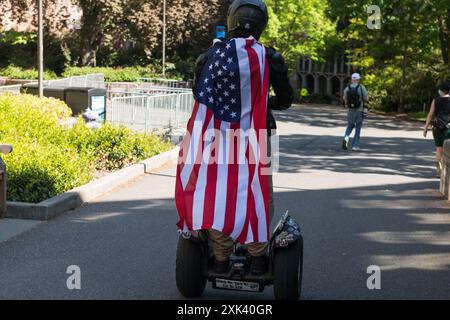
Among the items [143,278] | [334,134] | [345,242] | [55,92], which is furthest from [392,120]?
[143,278]

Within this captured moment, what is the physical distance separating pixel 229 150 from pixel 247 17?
935mm

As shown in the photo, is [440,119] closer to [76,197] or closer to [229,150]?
[76,197]

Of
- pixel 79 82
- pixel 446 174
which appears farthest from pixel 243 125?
pixel 79 82

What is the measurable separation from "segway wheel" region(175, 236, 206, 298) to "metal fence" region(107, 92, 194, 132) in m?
11.8

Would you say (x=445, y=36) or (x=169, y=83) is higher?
(x=445, y=36)

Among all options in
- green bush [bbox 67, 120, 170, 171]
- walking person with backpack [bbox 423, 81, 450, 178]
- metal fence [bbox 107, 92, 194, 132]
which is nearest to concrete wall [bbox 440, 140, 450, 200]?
walking person with backpack [bbox 423, 81, 450, 178]

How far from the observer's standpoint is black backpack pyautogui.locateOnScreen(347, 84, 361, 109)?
17.0m

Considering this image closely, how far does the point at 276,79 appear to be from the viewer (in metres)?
5.25

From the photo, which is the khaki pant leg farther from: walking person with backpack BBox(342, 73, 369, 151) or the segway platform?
walking person with backpack BBox(342, 73, 369, 151)

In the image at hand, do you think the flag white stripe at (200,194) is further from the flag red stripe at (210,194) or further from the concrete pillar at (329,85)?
the concrete pillar at (329,85)

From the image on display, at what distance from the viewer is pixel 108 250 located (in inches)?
285

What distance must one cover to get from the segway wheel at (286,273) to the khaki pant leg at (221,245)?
327 mm

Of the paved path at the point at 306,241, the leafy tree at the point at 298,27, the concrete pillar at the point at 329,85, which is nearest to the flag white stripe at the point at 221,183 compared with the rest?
the paved path at the point at 306,241
